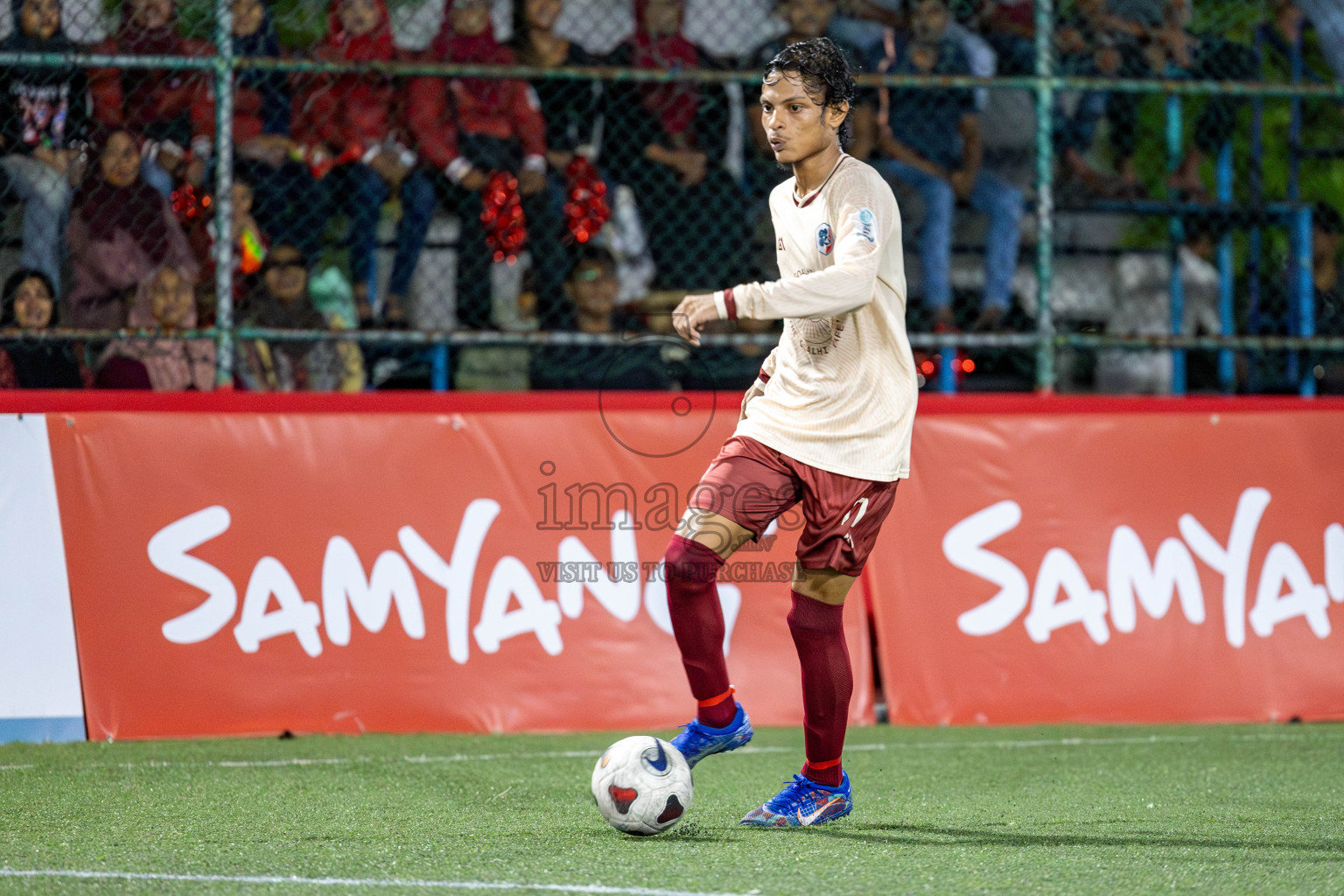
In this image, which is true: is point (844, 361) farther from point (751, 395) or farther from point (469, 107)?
point (469, 107)

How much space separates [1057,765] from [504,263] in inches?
139

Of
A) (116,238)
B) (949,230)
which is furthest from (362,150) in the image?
(949,230)

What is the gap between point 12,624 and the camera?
5617mm

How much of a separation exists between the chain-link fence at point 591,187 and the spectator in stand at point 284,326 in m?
0.01

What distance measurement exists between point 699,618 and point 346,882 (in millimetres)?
1127

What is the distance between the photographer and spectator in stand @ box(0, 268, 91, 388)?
6176 mm

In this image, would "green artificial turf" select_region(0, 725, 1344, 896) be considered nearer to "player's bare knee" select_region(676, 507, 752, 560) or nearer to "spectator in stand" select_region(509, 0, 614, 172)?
"player's bare knee" select_region(676, 507, 752, 560)

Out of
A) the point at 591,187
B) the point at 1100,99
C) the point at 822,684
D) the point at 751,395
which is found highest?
the point at 1100,99

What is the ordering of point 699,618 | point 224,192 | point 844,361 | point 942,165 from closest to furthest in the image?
point 699,618 → point 844,361 → point 224,192 → point 942,165

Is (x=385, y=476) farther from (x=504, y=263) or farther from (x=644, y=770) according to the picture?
(x=644, y=770)

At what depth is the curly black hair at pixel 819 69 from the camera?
12.5 ft

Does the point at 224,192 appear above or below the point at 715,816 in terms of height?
above

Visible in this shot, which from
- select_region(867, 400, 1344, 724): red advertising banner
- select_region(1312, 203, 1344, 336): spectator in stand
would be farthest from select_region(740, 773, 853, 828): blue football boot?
select_region(1312, 203, 1344, 336): spectator in stand

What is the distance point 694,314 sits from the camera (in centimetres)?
359
